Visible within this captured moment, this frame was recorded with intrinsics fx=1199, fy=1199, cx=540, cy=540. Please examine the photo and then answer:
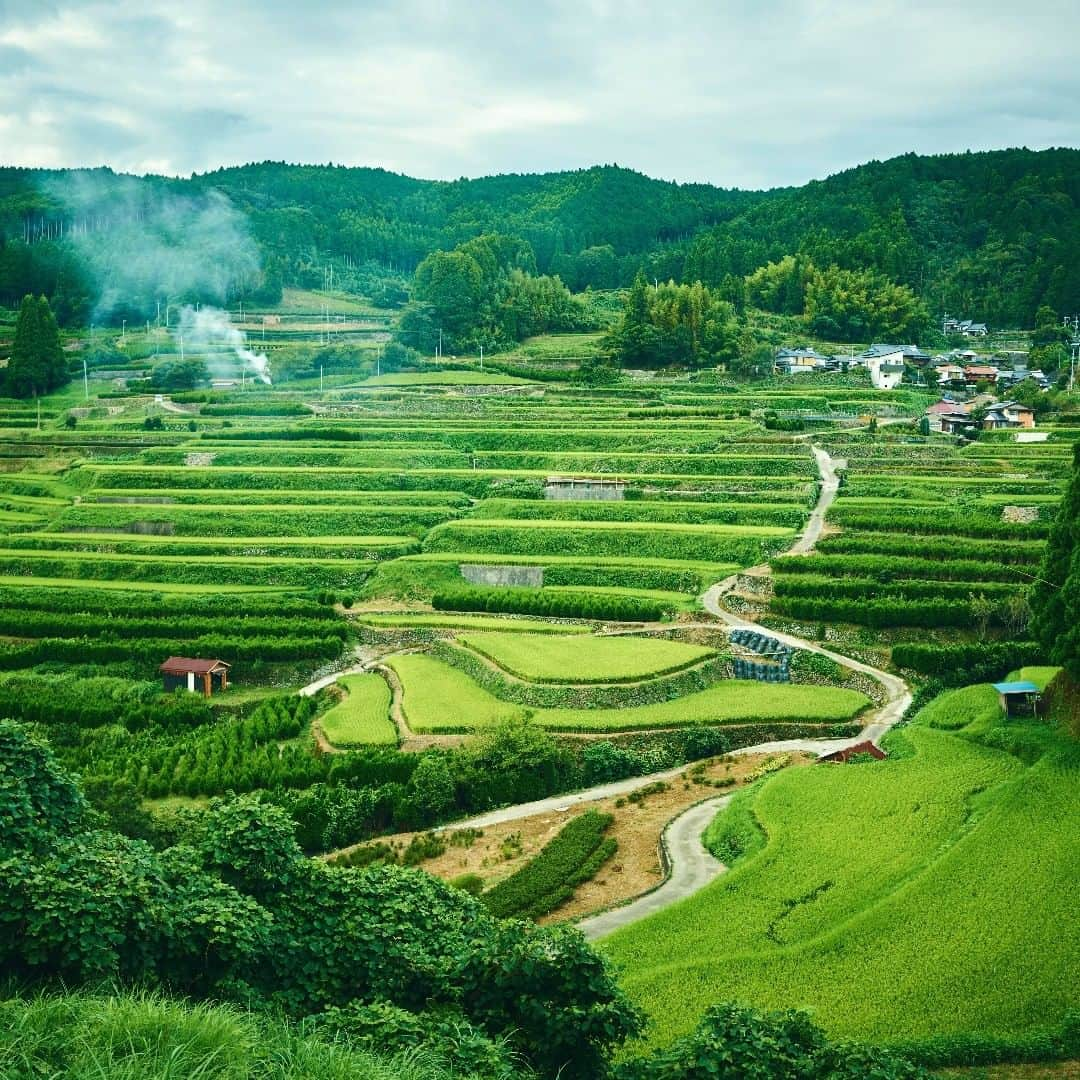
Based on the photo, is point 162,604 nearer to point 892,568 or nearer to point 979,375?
point 892,568

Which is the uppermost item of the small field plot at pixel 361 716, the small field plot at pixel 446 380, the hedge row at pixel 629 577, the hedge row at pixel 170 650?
the small field plot at pixel 446 380

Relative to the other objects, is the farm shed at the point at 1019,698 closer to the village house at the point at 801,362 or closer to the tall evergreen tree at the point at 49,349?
the village house at the point at 801,362

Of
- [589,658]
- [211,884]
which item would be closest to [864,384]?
[589,658]

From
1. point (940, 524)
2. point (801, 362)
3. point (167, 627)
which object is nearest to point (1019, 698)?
point (940, 524)

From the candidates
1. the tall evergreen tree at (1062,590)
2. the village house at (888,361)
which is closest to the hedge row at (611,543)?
the tall evergreen tree at (1062,590)

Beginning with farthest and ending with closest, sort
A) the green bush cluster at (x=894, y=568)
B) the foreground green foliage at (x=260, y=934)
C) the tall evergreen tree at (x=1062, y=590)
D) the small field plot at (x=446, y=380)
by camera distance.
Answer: the small field plot at (x=446, y=380) → the green bush cluster at (x=894, y=568) → the tall evergreen tree at (x=1062, y=590) → the foreground green foliage at (x=260, y=934)

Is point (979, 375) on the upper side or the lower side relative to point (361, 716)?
upper
